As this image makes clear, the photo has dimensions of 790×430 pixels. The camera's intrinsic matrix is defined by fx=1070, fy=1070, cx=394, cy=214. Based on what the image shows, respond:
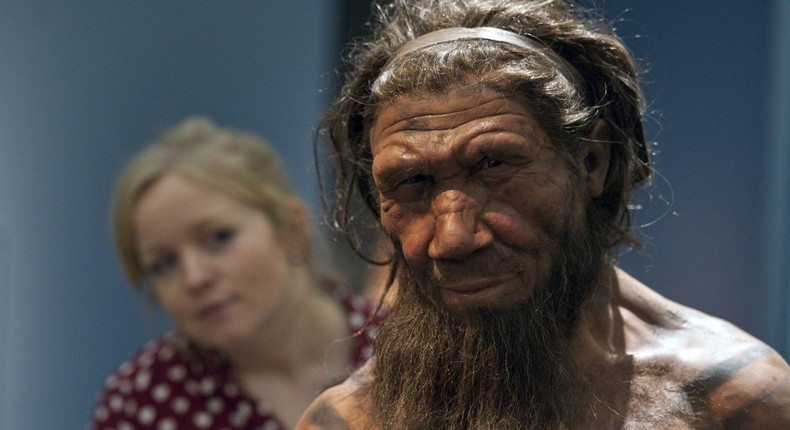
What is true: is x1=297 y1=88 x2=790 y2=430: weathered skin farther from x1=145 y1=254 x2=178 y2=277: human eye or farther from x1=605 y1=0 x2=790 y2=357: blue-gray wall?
x1=145 y1=254 x2=178 y2=277: human eye

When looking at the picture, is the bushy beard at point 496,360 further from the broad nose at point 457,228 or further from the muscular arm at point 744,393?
the muscular arm at point 744,393

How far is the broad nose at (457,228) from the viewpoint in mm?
1396

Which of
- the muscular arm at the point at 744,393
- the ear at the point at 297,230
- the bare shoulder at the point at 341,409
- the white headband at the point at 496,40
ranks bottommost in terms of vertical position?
the ear at the point at 297,230

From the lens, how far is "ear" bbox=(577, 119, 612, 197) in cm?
155

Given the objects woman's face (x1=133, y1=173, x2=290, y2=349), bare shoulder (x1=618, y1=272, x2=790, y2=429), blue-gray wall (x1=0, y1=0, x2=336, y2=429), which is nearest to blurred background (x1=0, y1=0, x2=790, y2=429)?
blue-gray wall (x1=0, y1=0, x2=336, y2=429)

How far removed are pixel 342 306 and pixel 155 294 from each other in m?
0.51

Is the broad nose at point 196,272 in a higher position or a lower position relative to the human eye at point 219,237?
lower

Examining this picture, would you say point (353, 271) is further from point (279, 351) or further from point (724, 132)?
point (724, 132)

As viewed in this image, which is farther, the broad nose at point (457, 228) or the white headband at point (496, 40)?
the white headband at point (496, 40)

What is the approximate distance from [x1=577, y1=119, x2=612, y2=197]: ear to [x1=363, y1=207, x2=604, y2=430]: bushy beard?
Answer: 0.24 feet

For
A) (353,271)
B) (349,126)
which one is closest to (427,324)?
(349,126)

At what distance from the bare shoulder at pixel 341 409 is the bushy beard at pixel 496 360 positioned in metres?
0.08

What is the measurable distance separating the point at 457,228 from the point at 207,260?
138cm

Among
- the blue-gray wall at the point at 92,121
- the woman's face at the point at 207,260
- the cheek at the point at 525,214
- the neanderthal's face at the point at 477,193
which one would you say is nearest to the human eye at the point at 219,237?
the woman's face at the point at 207,260
